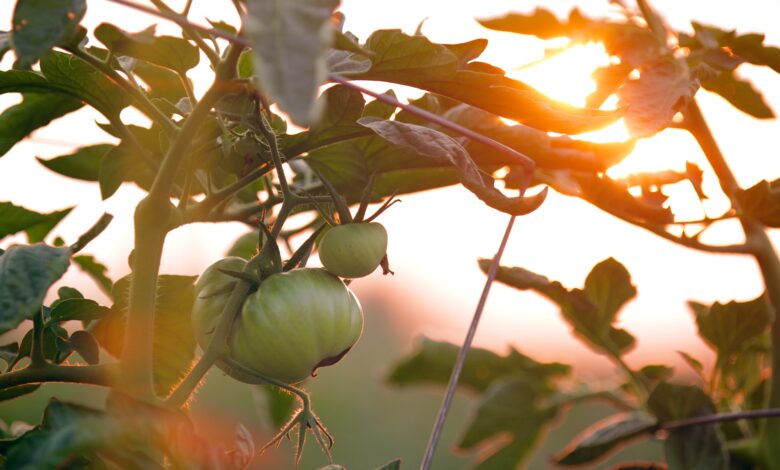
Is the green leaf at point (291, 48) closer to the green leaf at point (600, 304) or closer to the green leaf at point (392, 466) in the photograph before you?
the green leaf at point (392, 466)

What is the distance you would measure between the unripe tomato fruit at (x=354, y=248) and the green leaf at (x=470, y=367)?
1.48 feet

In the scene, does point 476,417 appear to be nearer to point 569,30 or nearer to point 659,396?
point 659,396

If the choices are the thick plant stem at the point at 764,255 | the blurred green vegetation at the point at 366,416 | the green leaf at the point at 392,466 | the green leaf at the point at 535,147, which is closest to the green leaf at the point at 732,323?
the thick plant stem at the point at 764,255

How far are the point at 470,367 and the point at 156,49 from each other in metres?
0.55

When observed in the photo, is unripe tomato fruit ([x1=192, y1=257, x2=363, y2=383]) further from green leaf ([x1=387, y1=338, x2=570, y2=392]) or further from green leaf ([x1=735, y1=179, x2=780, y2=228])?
green leaf ([x1=387, y1=338, x2=570, y2=392])

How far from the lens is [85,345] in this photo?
47 centimetres

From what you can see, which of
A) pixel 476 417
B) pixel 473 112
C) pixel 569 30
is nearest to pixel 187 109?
pixel 473 112

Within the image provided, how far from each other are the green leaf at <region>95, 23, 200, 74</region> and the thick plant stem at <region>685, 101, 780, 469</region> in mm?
379

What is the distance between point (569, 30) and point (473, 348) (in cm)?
34

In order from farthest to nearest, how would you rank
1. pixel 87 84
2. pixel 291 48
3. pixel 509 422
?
pixel 509 422 < pixel 87 84 < pixel 291 48

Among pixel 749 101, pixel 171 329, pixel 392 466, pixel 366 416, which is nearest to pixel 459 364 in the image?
pixel 392 466

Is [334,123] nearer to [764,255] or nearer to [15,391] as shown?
[15,391]

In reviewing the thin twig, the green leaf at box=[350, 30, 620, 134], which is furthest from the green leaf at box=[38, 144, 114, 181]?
the thin twig

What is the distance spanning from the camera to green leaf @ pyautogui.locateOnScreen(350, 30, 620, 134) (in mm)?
354
